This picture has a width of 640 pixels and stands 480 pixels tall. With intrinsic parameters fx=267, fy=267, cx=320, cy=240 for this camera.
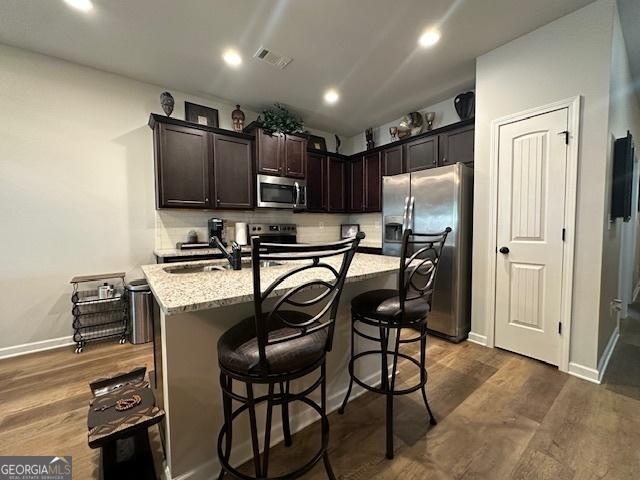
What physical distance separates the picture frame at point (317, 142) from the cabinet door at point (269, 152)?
878mm

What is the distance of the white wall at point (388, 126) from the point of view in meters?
3.45

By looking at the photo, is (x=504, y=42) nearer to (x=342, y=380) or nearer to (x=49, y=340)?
(x=342, y=380)

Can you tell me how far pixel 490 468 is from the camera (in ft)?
4.23

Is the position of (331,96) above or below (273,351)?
above

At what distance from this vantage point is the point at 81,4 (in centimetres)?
194

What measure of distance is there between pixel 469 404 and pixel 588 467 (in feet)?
A: 1.83

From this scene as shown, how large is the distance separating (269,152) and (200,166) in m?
0.87

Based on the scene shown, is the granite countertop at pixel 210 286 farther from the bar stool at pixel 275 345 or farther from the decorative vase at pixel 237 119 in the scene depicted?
the decorative vase at pixel 237 119

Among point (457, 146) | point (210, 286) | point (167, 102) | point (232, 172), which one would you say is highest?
point (167, 102)

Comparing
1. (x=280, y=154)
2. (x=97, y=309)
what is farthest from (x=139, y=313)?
(x=280, y=154)

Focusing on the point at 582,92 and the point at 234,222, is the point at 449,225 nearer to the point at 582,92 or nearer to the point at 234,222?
the point at 582,92

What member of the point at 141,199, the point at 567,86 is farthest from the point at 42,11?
the point at 567,86

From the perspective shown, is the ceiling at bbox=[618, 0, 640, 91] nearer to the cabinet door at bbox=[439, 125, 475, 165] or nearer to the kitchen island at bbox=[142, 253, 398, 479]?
the cabinet door at bbox=[439, 125, 475, 165]

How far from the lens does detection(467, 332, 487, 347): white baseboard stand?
2.60m
